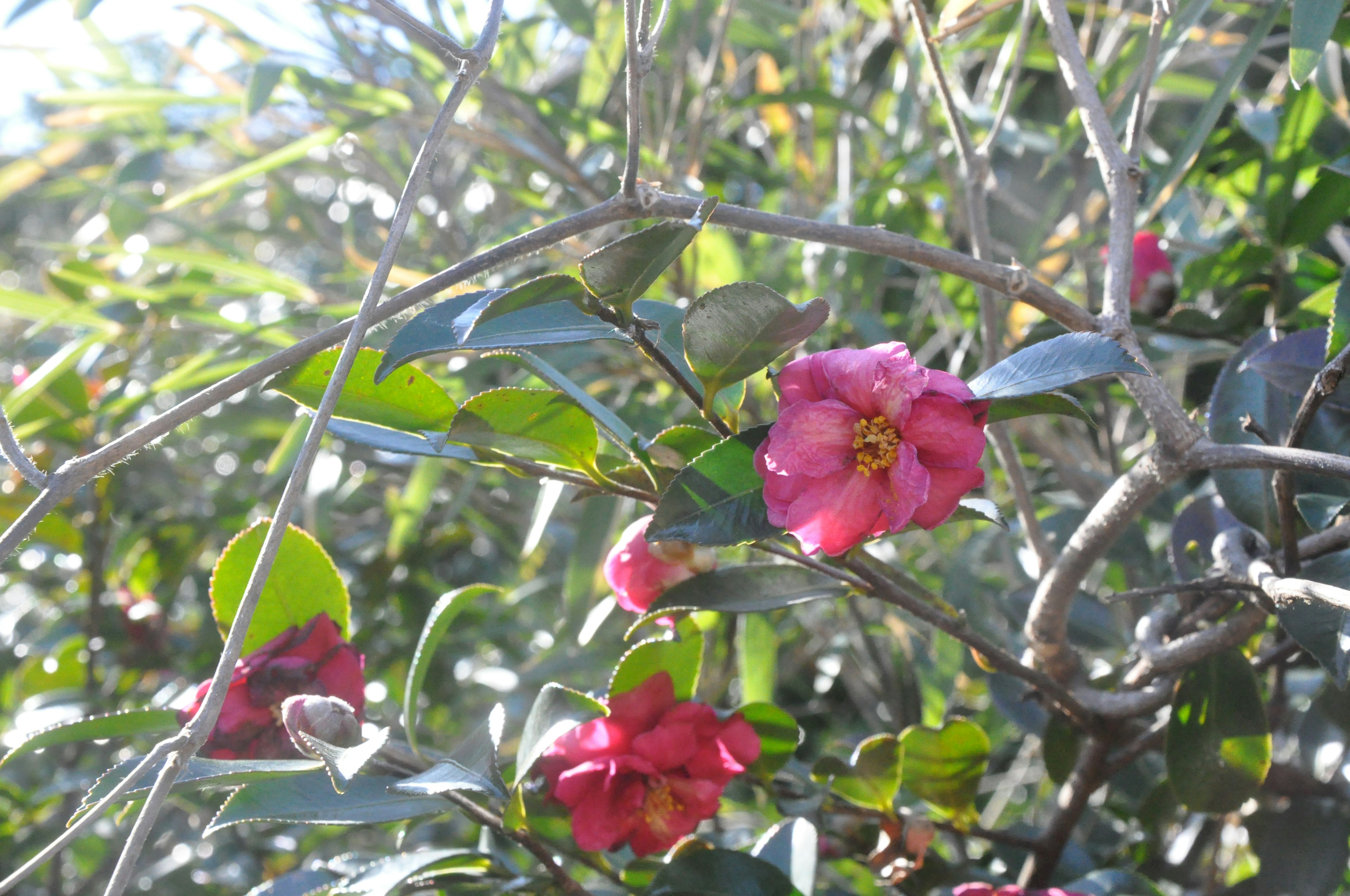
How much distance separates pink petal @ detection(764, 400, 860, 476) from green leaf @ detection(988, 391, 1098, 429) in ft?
0.24

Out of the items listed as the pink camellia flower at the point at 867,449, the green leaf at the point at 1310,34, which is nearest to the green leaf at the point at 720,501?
the pink camellia flower at the point at 867,449

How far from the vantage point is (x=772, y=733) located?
741 millimetres

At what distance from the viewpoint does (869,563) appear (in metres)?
0.64

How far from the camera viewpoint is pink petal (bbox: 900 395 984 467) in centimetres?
49

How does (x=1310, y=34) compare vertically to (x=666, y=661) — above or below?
above

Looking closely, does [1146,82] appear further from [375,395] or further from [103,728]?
[103,728]

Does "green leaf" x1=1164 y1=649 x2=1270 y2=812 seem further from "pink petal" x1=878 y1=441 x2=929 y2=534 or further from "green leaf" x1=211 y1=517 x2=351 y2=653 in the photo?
"green leaf" x1=211 y1=517 x2=351 y2=653

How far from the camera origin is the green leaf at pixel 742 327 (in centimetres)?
49

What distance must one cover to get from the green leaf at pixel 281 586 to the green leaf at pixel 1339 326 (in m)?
0.65

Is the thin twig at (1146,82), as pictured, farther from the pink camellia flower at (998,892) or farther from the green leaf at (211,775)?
the green leaf at (211,775)

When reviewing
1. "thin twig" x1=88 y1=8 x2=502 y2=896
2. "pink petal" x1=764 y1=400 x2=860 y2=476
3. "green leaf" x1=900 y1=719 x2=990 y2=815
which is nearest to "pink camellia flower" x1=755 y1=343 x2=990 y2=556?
"pink petal" x1=764 y1=400 x2=860 y2=476

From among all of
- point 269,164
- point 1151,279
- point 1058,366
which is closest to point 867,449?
point 1058,366

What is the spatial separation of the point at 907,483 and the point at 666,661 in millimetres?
255

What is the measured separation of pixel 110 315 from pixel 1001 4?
4.52ft
